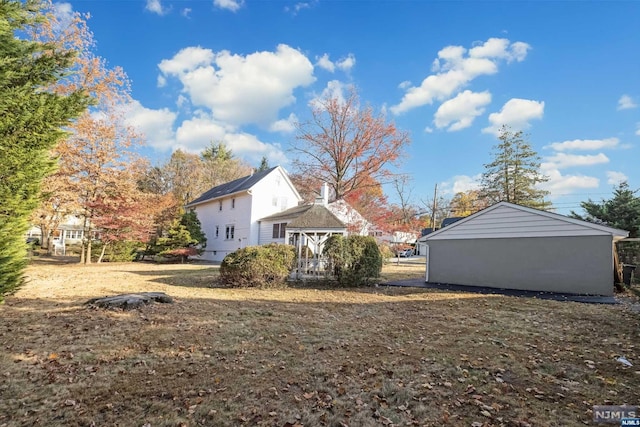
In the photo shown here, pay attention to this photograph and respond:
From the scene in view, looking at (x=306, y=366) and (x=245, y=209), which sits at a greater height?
(x=245, y=209)

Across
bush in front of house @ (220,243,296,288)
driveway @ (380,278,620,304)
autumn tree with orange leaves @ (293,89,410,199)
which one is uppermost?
autumn tree with orange leaves @ (293,89,410,199)

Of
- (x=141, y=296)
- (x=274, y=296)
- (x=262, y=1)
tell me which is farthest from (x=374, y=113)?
(x=141, y=296)

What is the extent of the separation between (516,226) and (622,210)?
1272cm

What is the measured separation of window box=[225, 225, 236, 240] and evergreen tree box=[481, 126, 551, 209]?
92.9ft

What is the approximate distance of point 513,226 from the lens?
12.3 metres

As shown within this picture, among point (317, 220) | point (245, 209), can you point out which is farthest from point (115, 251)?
point (317, 220)

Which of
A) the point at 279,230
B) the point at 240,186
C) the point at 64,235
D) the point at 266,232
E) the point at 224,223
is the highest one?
the point at 240,186

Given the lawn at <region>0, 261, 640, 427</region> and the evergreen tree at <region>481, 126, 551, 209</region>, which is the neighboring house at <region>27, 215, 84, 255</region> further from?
the evergreen tree at <region>481, 126, 551, 209</region>

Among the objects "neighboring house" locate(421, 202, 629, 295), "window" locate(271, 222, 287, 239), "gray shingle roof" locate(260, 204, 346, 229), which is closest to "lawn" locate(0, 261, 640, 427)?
"neighboring house" locate(421, 202, 629, 295)

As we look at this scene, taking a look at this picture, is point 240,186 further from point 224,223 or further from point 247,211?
point 224,223

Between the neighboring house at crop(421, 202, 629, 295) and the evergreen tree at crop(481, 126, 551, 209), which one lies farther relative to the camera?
the evergreen tree at crop(481, 126, 551, 209)

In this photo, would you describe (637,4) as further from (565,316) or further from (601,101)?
(565,316)

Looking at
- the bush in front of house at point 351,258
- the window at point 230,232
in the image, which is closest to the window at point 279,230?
the window at point 230,232

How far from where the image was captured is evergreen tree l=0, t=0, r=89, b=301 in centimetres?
566
